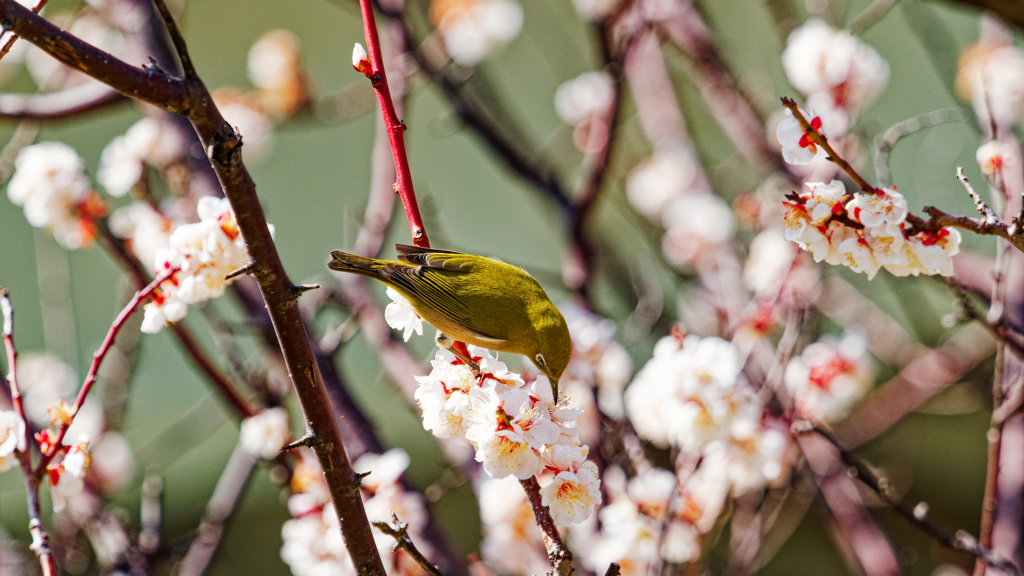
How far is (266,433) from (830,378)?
1.83 m

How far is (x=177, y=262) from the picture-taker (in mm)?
1547

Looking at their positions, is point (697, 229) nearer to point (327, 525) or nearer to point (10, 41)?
point (327, 525)

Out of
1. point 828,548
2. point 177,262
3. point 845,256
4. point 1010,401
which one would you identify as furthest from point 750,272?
point 828,548

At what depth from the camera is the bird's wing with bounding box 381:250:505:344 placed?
77.9 inches

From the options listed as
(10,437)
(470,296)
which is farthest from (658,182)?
(10,437)

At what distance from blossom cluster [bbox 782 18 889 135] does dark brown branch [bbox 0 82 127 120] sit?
2491mm

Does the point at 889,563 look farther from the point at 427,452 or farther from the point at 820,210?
the point at 427,452

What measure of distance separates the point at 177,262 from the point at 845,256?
1296mm

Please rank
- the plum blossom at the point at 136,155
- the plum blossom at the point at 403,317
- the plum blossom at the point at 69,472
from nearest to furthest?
the plum blossom at the point at 69,472
the plum blossom at the point at 403,317
the plum blossom at the point at 136,155

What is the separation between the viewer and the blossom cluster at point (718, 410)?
2088 millimetres

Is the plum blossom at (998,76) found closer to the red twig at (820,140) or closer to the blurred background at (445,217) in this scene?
the blurred background at (445,217)

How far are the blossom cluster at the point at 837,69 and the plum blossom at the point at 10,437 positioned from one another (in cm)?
251

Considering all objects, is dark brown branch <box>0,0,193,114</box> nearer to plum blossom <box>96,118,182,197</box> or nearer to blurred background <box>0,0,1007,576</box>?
plum blossom <box>96,118,182,197</box>

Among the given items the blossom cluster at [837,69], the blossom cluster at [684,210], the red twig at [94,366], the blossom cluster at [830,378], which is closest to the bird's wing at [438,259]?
the red twig at [94,366]
